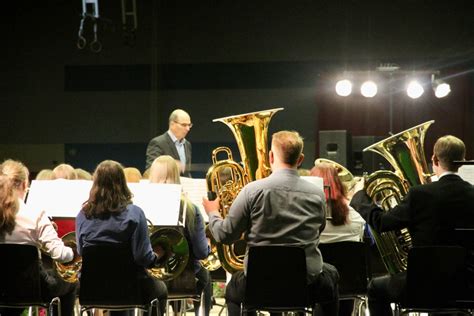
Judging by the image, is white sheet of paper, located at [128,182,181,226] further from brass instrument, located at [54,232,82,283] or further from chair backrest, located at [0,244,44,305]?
chair backrest, located at [0,244,44,305]

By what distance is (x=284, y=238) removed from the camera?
4230mm

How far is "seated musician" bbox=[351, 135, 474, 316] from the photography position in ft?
14.5

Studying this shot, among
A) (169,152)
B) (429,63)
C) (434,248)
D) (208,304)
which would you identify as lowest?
(208,304)

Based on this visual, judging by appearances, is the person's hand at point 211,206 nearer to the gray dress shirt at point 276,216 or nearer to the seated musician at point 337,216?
the gray dress shirt at point 276,216

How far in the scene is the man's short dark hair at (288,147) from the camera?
14.1 feet

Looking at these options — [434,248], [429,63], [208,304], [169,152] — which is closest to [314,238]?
[434,248]

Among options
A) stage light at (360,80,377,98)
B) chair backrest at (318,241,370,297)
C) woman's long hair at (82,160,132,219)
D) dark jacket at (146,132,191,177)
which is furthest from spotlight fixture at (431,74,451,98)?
woman's long hair at (82,160,132,219)

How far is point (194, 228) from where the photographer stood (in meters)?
5.07

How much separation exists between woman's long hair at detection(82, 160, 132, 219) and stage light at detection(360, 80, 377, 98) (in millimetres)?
6943

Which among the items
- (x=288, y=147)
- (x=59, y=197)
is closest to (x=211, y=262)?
(x=59, y=197)

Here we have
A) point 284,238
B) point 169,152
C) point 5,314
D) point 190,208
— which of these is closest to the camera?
point 284,238

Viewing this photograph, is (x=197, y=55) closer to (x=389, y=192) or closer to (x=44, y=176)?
(x=44, y=176)

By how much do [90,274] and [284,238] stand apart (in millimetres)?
1088

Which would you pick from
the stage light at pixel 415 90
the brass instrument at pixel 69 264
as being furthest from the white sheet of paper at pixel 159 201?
the stage light at pixel 415 90
